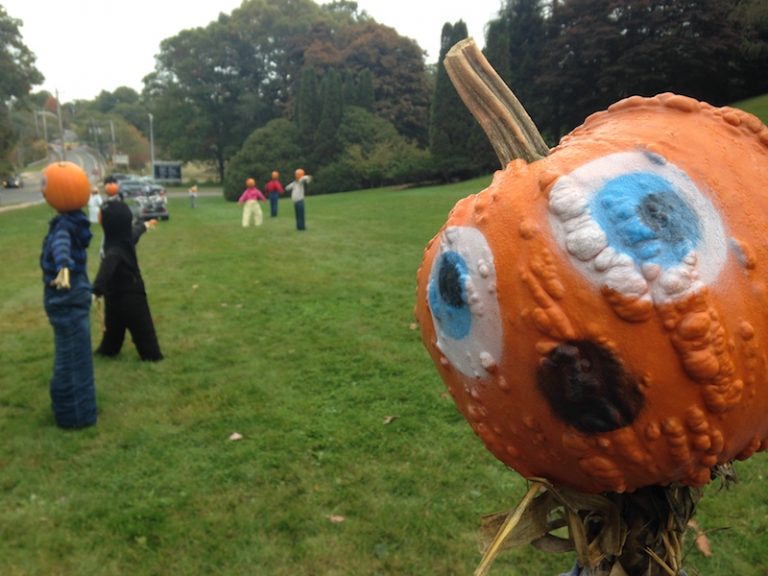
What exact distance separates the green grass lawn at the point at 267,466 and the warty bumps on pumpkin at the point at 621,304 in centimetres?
83

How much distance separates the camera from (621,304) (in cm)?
124

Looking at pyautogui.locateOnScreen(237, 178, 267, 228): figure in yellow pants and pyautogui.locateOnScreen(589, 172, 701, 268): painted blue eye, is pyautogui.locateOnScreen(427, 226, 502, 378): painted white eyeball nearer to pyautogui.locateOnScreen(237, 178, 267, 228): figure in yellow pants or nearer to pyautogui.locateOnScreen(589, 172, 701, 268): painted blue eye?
pyautogui.locateOnScreen(589, 172, 701, 268): painted blue eye

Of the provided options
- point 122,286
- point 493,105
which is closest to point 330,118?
point 122,286

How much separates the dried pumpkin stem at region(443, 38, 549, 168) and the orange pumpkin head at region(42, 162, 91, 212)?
161 inches

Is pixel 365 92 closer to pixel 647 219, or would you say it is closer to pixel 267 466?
pixel 267 466

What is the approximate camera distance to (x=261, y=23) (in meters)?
54.7

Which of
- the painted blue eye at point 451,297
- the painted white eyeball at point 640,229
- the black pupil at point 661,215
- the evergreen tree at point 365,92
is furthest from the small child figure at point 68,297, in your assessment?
the evergreen tree at point 365,92

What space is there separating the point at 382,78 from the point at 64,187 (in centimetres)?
4312

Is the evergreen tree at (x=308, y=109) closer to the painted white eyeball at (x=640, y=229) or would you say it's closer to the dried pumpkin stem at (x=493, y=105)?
the dried pumpkin stem at (x=493, y=105)

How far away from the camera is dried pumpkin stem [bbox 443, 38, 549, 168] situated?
1.72 m

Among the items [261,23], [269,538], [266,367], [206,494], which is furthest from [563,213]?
[261,23]

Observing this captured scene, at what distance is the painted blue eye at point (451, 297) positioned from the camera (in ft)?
4.64

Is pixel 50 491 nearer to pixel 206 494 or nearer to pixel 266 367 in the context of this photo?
pixel 206 494

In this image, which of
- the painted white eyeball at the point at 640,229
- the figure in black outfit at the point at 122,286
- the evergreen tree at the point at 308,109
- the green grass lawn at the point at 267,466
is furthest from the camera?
the evergreen tree at the point at 308,109
